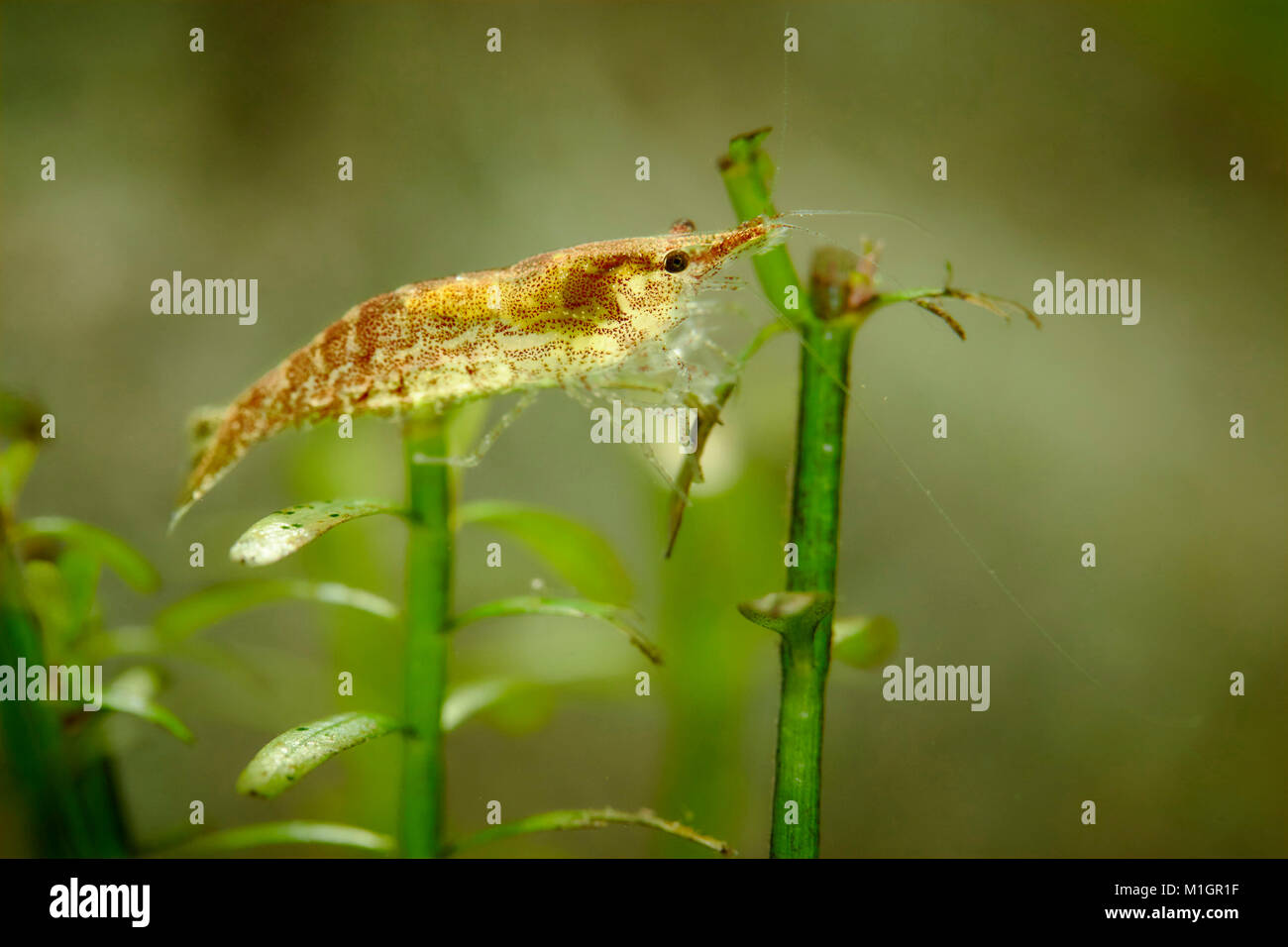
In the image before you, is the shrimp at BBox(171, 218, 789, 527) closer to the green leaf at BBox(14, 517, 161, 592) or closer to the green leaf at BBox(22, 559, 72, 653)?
the green leaf at BBox(14, 517, 161, 592)

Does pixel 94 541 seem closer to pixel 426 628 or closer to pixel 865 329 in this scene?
pixel 426 628

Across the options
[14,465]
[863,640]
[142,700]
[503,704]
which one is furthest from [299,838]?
[863,640]

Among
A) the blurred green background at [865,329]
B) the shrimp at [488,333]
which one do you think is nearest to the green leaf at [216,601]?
the shrimp at [488,333]

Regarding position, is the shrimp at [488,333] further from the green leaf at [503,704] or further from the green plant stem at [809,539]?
the green leaf at [503,704]

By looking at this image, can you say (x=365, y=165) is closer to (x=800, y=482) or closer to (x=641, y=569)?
(x=641, y=569)

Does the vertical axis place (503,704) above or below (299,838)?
above
